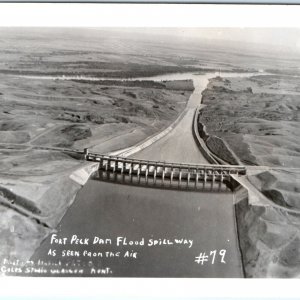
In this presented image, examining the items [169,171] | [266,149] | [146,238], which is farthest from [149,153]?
Result: [266,149]

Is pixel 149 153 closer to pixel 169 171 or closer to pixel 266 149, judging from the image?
pixel 169 171

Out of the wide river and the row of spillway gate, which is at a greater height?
the row of spillway gate

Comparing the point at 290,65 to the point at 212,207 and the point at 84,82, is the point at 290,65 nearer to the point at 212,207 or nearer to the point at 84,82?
the point at 212,207

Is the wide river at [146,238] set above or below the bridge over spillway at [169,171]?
below

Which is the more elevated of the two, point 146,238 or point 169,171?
point 169,171
